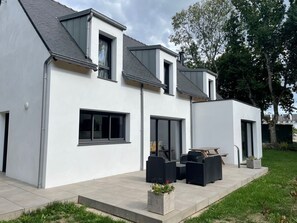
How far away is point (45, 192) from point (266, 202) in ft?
18.6

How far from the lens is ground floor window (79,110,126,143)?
8305mm

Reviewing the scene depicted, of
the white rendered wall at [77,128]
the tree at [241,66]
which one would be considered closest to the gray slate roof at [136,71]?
the white rendered wall at [77,128]

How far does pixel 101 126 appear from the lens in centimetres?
894

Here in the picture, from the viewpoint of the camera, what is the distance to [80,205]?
5.92m

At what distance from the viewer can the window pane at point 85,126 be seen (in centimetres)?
821

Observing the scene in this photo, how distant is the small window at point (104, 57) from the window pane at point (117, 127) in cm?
163

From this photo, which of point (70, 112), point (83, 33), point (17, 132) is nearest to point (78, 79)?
point (70, 112)

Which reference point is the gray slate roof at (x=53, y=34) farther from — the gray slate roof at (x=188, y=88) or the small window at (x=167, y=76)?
the gray slate roof at (x=188, y=88)

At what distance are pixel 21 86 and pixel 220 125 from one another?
937 cm

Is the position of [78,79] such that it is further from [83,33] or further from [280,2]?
[280,2]

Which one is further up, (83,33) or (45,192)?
(83,33)

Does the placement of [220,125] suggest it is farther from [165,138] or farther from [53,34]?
[53,34]

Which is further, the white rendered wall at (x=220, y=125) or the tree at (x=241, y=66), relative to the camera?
the tree at (x=241, y=66)

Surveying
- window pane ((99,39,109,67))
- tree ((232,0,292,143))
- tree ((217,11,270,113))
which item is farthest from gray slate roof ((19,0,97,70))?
tree ((217,11,270,113))
